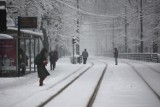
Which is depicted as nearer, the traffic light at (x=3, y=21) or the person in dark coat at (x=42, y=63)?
the traffic light at (x=3, y=21)

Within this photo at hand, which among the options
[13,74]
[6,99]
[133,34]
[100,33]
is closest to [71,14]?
[133,34]

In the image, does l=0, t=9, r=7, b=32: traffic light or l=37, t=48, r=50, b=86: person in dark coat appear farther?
l=37, t=48, r=50, b=86: person in dark coat

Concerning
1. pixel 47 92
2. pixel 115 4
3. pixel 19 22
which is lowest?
pixel 47 92

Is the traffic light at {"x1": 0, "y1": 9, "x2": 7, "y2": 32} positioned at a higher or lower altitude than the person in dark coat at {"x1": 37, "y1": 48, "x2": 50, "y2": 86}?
higher

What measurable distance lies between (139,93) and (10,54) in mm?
9597

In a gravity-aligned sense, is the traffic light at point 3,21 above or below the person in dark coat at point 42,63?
above

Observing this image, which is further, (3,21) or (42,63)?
(42,63)

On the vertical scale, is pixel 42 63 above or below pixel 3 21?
below

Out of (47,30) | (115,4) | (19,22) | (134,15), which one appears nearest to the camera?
(19,22)

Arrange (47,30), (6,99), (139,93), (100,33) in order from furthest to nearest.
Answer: (100,33)
(47,30)
(139,93)
(6,99)

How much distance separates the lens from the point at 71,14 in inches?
1842

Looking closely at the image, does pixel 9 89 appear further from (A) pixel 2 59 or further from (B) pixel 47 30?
(B) pixel 47 30

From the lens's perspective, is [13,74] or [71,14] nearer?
[13,74]

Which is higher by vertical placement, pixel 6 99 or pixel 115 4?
pixel 115 4
